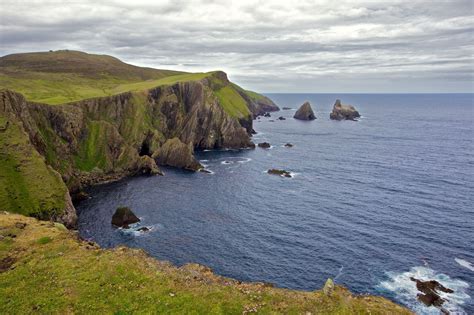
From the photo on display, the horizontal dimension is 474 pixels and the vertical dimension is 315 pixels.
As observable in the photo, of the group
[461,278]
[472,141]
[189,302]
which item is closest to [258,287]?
[189,302]

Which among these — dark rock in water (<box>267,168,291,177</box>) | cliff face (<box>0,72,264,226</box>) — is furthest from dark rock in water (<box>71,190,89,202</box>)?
dark rock in water (<box>267,168,291,177</box>)

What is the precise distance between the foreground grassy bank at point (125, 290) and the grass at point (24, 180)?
33411 mm

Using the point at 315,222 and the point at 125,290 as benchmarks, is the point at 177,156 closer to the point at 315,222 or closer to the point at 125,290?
the point at 315,222

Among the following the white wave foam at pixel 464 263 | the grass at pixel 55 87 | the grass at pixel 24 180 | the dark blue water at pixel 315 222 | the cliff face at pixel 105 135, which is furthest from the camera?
the grass at pixel 55 87

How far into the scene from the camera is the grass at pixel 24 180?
76625mm

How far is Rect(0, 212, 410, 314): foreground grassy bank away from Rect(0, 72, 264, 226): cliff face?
38.7 meters

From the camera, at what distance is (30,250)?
45.0 metres

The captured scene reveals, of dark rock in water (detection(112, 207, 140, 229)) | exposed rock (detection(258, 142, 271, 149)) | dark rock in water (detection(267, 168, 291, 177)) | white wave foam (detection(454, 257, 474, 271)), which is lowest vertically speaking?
dark rock in water (detection(112, 207, 140, 229))

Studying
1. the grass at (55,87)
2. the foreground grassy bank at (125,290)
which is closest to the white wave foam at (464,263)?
the foreground grassy bank at (125,290)

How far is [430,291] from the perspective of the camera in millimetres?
56375

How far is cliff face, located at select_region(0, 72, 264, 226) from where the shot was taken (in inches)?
3388

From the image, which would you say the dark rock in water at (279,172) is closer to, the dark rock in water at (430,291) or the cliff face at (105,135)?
the cliff face at (105,135)

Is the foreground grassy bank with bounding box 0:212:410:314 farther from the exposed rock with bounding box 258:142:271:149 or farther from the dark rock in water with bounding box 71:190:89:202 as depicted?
the exposed rock with bounding box 258:142:271:149

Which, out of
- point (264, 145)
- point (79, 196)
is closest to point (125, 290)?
point (79, 196)
